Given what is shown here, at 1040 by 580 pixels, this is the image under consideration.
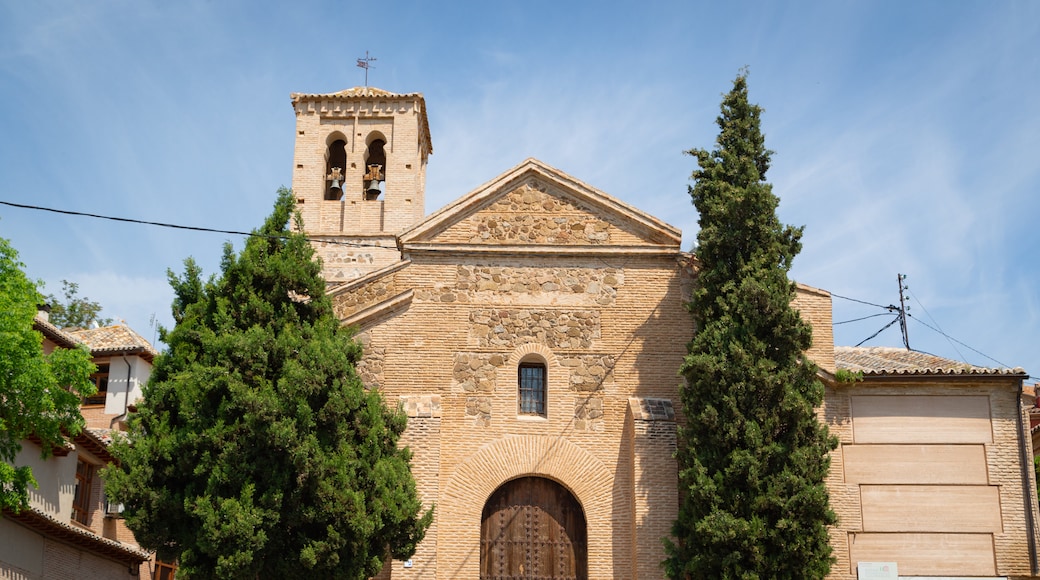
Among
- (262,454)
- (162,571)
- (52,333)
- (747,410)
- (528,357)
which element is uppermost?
(52,333)

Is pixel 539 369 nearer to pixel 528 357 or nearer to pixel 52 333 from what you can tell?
pixel 528 357

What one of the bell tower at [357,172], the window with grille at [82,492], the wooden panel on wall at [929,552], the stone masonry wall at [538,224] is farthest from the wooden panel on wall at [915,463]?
the window with grille at [82,492]

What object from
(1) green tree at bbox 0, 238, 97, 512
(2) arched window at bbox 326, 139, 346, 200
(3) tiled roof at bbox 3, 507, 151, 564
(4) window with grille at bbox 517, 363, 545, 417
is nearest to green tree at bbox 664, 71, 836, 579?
(4) window with grille at bbox 517, 363, 545, 417

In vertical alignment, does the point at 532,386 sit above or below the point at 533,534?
above

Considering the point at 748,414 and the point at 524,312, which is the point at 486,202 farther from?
the point at 748,414

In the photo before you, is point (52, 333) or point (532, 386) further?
point (52, 333)

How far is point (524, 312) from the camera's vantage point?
64.7ft

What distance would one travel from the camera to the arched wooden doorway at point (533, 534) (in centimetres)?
1838

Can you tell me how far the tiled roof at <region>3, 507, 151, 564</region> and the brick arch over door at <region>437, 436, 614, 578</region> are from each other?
6674 mm

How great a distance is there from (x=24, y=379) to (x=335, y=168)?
14.8m

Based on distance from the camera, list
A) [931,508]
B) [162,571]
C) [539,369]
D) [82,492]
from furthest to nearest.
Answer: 1. [162,571]
2. [82,492]
3. [539,369]
4. [931,508]

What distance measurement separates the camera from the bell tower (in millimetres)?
29238

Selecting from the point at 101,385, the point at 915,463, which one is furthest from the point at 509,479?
the point at 101,385

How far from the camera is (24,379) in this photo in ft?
53.5
